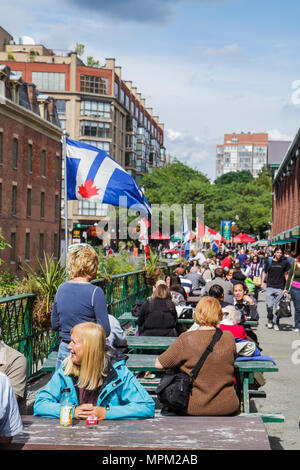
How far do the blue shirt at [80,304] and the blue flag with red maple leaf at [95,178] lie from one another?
4.96 m

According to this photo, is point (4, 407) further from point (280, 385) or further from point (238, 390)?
point (280, 385)

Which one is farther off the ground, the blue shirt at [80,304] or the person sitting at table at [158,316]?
the blue shirt at [80,304]

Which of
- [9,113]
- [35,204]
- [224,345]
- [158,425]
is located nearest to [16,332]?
[224,345]

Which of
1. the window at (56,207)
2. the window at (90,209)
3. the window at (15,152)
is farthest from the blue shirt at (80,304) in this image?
the window at (90,209)

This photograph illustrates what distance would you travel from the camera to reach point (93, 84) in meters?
86.4

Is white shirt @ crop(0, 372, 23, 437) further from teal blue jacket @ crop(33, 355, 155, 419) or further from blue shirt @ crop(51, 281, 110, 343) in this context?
blue shirt @ crop(51, 281, 110, 343)

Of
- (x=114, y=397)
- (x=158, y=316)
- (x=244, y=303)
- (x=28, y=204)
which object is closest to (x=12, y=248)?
(x=28, y=204)

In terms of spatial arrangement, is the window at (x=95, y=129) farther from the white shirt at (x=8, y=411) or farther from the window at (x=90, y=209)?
the white shirt at (x=8, y=411)

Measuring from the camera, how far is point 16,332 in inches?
305

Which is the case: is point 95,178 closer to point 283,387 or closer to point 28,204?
point 283,387

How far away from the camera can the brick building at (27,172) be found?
4222cm

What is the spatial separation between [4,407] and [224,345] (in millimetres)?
2080

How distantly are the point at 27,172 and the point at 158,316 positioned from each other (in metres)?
38.8

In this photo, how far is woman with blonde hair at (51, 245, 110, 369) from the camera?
5656 millimetres
